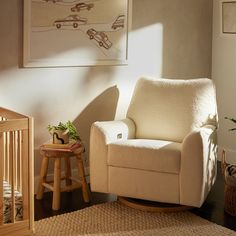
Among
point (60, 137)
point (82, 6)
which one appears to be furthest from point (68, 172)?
point (82, 6)

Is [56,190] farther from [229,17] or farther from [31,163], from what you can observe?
[229,17]

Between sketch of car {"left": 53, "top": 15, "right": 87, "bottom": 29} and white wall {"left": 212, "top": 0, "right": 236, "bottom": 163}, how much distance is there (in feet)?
5.03

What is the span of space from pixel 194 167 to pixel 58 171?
1.00 m

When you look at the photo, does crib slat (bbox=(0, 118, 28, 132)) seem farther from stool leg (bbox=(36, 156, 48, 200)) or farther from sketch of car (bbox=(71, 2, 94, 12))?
sketch of car (bbox=(71, 2, 94, 12))

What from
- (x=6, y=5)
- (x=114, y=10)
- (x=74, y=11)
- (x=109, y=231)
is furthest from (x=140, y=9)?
(x=109, y=231)

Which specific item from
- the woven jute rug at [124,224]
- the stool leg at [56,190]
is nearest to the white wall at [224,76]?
the woven jute rug at [124,224]

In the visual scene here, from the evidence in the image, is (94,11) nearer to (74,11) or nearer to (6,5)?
(74,11)

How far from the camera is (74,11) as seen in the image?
3.68m

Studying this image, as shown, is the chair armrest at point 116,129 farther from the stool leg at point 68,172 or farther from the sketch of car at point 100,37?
the sketch of car at point 100,37

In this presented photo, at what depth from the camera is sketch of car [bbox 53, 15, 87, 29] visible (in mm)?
3616

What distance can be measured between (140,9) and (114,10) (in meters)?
0.29

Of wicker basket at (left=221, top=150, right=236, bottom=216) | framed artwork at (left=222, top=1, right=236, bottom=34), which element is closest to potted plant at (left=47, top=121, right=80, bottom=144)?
wicker basket at (left=221, top=150, right=236, bottom=216)

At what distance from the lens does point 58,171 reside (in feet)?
11.1

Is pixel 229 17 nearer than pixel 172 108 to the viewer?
No
